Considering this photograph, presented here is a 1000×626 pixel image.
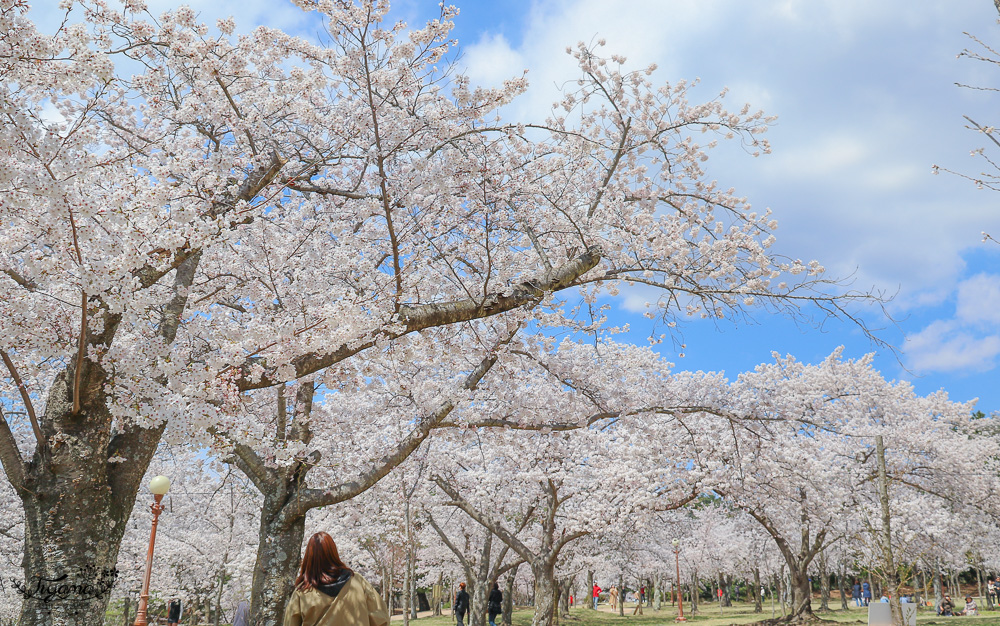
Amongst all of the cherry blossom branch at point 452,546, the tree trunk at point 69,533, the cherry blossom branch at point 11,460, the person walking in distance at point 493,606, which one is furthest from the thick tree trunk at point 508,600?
the cherry blossom branch at point 11,460

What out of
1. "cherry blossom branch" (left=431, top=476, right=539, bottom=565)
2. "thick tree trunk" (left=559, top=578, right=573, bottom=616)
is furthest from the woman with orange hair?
"thick tree trunk" (left=559, top=578, right=573, bottom=616)

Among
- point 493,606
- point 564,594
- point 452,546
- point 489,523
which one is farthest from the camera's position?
point 564,594

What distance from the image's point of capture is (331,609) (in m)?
3.39

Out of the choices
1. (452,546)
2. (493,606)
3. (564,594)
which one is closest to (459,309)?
(452,546)

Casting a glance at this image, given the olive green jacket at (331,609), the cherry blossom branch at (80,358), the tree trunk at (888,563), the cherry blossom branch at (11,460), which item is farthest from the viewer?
the tree trunk at (888,563)

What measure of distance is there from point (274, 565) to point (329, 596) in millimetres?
4419

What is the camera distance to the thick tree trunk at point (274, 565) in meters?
7.01

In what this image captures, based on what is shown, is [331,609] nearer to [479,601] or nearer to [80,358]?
[80,358]

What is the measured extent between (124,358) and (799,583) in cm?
2180

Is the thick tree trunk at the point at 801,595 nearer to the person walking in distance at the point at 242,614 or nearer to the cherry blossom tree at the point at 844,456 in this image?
the cherry blossom tree at the point at 844,456

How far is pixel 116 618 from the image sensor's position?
2733cm

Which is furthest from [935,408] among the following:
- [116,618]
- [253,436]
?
[116,618]

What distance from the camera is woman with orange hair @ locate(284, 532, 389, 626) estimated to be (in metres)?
3.40

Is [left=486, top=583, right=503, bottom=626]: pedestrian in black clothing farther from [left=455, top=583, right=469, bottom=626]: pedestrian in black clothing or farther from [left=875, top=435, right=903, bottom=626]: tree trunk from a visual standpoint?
[left=875, top=435, right=903, bottom=626]: tree trunk
